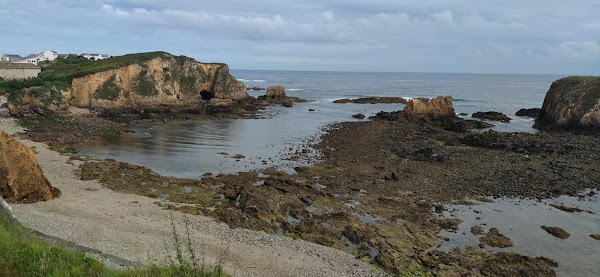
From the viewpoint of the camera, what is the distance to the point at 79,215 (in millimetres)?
20062

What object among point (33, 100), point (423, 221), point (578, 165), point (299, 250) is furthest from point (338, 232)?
point (33, 100)

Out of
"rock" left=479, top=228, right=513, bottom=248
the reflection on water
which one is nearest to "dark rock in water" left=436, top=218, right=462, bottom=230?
"rock" left=479, top=228, right=513, bottom=248

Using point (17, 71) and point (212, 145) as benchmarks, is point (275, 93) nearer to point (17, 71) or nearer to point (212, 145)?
point (17, 71)

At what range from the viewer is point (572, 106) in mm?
51500

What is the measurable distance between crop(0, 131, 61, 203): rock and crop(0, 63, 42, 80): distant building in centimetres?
5469

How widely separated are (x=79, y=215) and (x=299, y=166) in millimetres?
16782

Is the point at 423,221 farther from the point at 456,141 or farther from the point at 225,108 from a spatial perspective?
the point at 225,108

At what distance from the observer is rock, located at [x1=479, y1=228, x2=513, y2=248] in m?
19.4

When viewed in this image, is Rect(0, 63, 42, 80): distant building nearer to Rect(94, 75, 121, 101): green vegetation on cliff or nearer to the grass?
Rect(94, 75, 121, 101): green vegetation on cliff

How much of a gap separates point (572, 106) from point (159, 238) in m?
54.3

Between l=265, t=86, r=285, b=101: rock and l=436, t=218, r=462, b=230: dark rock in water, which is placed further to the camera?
l=265, t=86, r=285, b=101: rock

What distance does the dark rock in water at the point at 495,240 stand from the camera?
19438mm

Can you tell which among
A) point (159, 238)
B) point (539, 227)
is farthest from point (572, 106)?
point (159, 238)

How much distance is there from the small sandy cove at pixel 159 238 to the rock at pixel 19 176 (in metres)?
0.73
